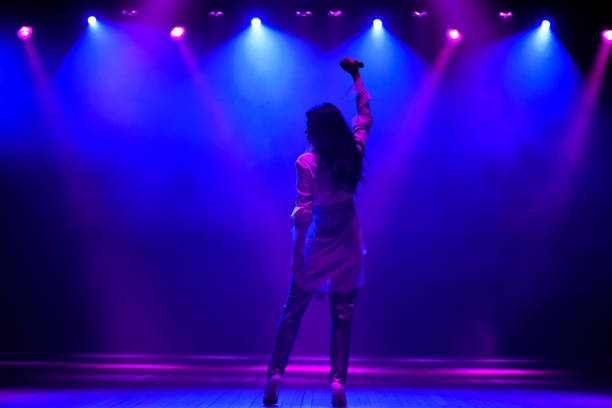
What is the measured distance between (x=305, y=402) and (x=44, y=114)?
3.18m

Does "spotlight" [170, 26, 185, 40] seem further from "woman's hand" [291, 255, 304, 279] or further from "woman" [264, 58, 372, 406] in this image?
"woman's hand" [291, 255, 304, 279]

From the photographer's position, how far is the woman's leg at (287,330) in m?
2.11

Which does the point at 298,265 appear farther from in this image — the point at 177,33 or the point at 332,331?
the point at 177,33

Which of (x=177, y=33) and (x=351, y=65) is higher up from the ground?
(x=177, y=33)

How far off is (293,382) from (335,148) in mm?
1669

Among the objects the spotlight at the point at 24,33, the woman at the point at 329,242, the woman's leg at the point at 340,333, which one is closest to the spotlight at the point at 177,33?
the spotlight at the point at 24,33

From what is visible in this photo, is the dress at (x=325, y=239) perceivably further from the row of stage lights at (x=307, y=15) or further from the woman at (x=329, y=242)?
the row of stage lights at (x=307, y=15)

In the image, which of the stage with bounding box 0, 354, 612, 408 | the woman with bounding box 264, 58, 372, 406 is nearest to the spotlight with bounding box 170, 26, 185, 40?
the woman with bounding box 264, 58, 372, 406

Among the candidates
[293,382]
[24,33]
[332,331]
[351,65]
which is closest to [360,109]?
[351,65]

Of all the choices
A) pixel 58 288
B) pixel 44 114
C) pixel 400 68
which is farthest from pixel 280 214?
pixel 44 114

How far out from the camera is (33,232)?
372 centimetres

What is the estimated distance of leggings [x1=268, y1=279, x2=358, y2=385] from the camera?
6.90ft

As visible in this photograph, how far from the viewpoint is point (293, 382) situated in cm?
296

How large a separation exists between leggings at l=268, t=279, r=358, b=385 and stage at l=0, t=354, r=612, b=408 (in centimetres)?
27
